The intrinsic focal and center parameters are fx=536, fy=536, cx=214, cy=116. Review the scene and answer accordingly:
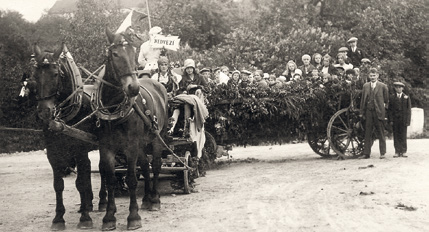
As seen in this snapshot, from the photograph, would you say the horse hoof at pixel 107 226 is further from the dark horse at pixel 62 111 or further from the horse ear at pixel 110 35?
the horse ear at pixel 110 35

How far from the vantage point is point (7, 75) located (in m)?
13.7

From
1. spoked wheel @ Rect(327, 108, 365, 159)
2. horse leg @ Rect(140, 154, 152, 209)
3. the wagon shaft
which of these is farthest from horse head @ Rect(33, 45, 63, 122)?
spoked wheel @ Rect(327, 108, 365, 159)

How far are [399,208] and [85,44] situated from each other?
63.4 ft

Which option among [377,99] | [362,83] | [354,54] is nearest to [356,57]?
[354,54]

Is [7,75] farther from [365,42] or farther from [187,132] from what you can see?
[365,42]

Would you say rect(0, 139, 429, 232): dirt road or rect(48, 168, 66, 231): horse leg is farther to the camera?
rect(48, 168, 66, 231): horse leg

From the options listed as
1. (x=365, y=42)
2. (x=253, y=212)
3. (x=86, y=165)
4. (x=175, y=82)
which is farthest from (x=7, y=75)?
(x=365, y=42)

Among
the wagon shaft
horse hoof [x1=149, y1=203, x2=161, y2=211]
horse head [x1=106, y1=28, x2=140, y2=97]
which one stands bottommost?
horse hoof [x1=149, y1=203, x2=161, y2=211]

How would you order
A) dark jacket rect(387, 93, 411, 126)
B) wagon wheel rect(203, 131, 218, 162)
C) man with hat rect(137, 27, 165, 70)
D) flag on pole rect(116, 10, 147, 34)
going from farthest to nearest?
dark jacket rect(387, 93, 411, 126)
wagon wheel rect(203, 131, 218, 162)
man with hat rect(137, 27, 165, 70)
flag on pole rect(116, 10, 147, 34)

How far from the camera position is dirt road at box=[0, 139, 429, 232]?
6.61 m

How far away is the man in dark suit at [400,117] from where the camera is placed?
514 inches

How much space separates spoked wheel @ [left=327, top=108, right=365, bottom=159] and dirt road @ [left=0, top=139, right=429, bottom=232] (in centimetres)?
42

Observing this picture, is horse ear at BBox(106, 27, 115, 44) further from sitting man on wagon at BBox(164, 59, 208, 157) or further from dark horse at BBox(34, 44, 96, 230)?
sitting man on wagon at BBox(164, 59, 208, 157)

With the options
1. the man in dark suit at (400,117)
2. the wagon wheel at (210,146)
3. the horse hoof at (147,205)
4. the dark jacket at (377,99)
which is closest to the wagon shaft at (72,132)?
the horse hoof at (147,205)
